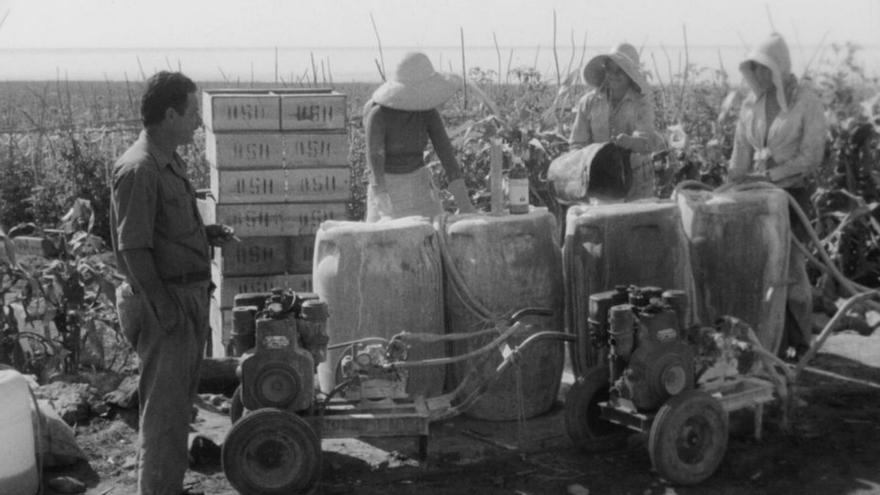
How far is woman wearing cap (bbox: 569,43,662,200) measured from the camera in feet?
25.0

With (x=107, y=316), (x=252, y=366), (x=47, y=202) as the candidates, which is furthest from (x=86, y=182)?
(x=252, y=366)

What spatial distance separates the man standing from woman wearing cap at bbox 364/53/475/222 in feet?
6.64

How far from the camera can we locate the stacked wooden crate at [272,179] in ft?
25.9

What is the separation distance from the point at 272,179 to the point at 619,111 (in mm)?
2275

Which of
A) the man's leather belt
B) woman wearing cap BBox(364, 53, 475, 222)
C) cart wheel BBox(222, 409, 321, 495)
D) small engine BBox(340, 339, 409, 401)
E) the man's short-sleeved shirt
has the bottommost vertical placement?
cart wheel BBox(222, 409, 321, 495)

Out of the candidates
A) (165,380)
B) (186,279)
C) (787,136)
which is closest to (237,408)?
(165,380)

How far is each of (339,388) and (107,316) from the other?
7.70 ft

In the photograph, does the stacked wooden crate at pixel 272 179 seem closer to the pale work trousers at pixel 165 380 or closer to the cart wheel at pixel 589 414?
Answer: the pale work trousers at pixel 165 380

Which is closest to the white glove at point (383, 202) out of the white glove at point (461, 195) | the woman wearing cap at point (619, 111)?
the white glove at point (461, 195)

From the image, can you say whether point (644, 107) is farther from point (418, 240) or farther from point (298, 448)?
point (298, 448)

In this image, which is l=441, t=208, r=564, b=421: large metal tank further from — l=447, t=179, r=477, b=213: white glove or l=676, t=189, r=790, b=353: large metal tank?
l=676, t=189, r=790, b=353: large metal tank

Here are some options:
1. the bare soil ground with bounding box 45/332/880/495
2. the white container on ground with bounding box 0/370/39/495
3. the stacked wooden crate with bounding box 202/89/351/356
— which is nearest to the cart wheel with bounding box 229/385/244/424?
the bare soil ground with bounding box 45/332/880/495

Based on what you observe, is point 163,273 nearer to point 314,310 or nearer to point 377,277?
point 314,310

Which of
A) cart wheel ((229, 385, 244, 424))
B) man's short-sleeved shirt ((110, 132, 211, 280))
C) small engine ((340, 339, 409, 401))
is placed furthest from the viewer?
cart wheel ((229, 385, 244, 424))
